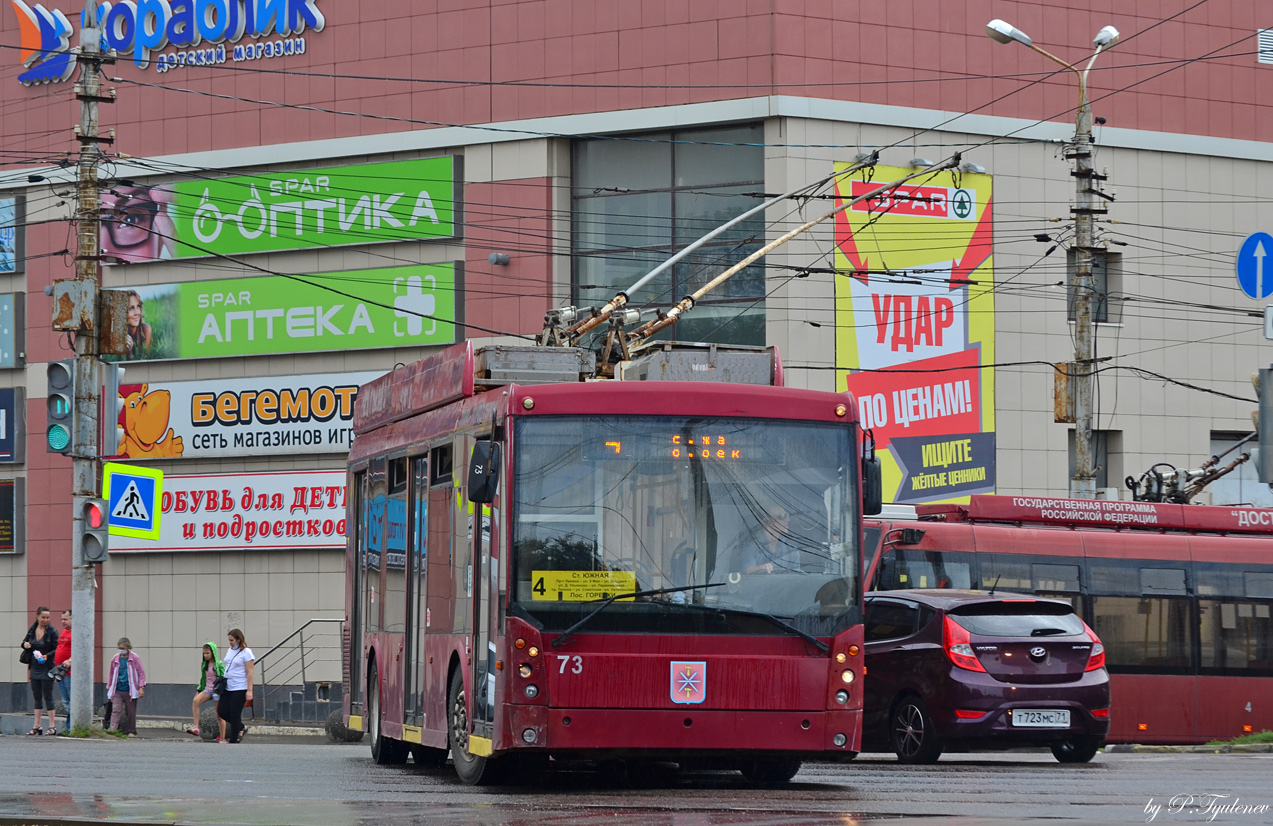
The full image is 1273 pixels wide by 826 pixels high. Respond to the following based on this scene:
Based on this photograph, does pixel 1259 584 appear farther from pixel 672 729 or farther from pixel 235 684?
pixel 672 729

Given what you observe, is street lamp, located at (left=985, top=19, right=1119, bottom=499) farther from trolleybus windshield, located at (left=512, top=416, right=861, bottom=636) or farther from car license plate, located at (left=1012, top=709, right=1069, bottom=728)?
trolleybus windshield, located at (left=512, top=416, right=861, bottom=636)

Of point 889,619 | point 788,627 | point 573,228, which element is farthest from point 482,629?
point 573,228

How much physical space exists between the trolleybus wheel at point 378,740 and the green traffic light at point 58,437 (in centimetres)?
773

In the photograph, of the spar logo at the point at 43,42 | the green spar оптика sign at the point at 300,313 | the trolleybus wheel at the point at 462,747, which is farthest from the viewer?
the spar logo at the point at 43,42

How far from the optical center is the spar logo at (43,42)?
3975 centimetres

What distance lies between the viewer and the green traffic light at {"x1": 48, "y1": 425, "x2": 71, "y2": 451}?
23484mm

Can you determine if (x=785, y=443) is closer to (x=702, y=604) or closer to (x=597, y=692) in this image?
(x=702, y=604)

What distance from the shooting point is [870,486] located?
13.3m

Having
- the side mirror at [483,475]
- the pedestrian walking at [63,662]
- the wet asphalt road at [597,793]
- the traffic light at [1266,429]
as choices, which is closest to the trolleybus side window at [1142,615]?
the wet asphalt road at [597,793]

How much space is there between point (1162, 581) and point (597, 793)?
12327 mm

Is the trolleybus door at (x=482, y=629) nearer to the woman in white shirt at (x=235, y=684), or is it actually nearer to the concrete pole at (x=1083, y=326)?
the woman in white shirt at (x=235, y=684)

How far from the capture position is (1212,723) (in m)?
23.8

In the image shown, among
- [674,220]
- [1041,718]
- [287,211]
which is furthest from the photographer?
[287,211]

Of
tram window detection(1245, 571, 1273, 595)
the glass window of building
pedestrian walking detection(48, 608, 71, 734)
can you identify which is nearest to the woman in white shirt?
pedestrian walking detection(48, 608, 71, 734)
